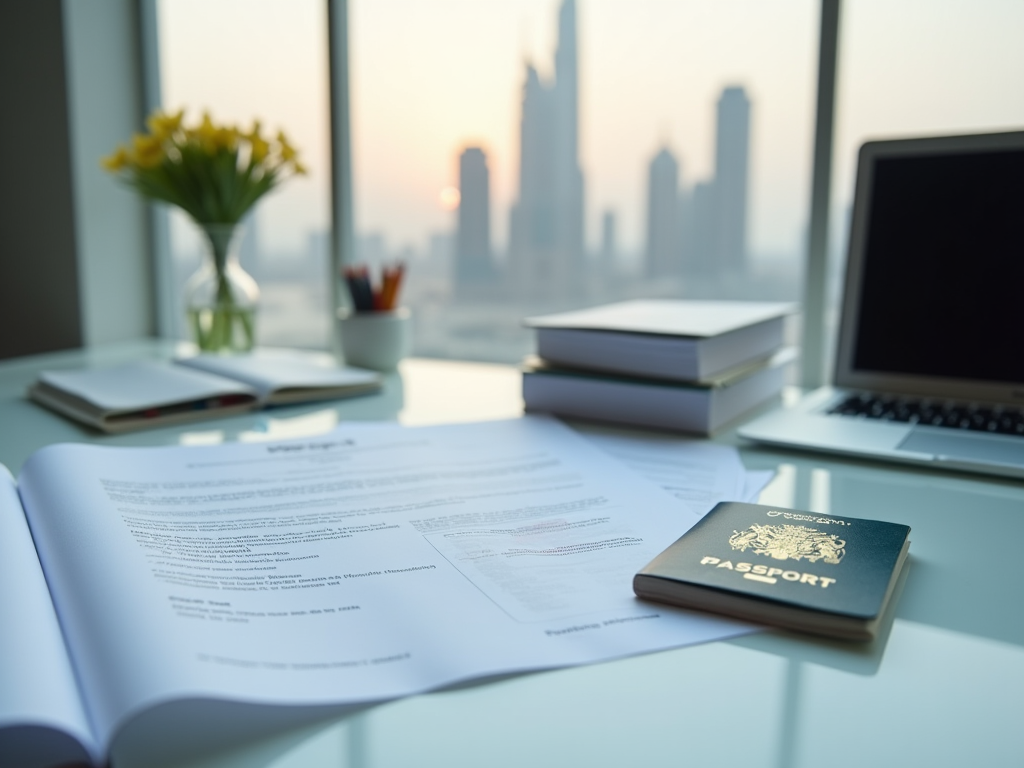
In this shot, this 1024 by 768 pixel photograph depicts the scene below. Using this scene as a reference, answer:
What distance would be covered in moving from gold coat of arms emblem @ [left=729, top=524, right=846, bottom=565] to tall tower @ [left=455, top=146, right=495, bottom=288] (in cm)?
104

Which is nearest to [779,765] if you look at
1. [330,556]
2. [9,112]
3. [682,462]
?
[330,556]

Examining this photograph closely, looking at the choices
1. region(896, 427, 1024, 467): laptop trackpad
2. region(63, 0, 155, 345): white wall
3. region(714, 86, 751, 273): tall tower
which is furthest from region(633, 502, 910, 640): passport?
region(63, 0, 155, 345): white wall

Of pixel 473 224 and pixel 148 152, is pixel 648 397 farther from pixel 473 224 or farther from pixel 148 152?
pixel 148 152

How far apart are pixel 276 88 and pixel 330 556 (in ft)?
4.65

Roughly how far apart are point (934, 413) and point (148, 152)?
1.18 meters

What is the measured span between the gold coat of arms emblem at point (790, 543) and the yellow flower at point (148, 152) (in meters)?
1.16

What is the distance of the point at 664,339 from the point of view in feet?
2.90

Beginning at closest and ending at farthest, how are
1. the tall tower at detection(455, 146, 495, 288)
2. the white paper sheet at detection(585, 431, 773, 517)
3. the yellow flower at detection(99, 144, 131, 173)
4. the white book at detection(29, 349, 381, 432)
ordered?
the white paper sheet at detection(585, 431, 773, 517), the white book at detection(29, 349, 381, 432), the yellow flower at detection(99, 144, 131, 173), the tall tower at detection(455, 146, 495, 288)

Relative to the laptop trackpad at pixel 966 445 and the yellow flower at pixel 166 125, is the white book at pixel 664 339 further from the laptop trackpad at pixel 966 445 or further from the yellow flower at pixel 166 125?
the yellow flower at pixel 166 125

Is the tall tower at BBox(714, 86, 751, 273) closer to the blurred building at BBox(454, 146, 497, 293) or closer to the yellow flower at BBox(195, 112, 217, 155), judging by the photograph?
the blurred building at BBox(454, 146, 497, 293)

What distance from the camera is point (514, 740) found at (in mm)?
374

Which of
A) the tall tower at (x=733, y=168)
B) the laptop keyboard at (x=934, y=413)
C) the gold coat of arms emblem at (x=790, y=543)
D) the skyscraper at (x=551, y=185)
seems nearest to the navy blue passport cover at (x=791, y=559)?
the gold coat of arms emblem at (x=790, y=543)

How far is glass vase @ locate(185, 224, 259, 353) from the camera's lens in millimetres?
1401

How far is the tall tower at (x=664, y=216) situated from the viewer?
1318mm
